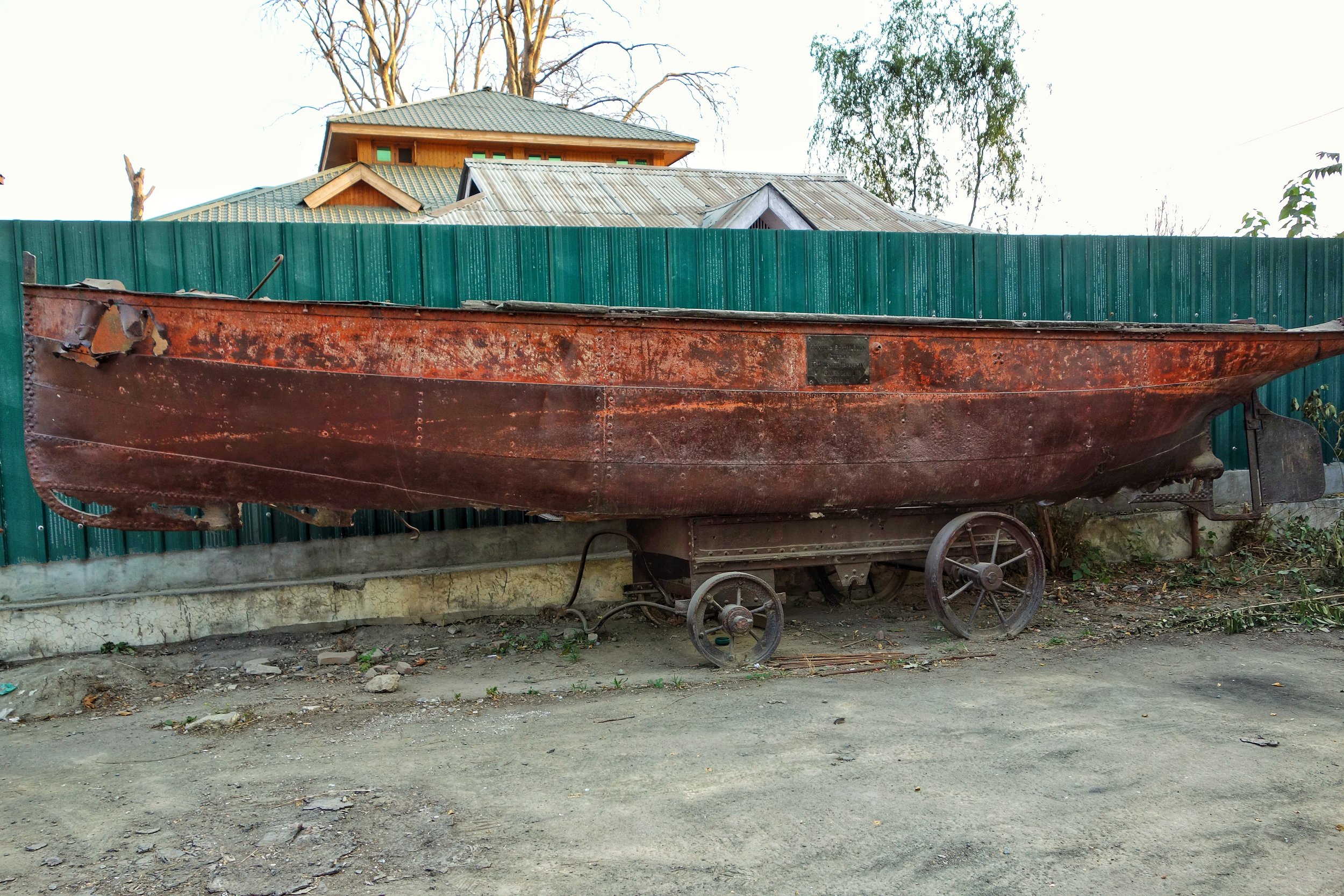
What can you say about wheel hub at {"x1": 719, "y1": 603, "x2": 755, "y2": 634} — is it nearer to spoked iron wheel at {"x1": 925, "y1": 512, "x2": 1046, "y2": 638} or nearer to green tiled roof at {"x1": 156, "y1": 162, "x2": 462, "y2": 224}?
spoked iron wheel at {"x1": 925, "y1": 512, "x2": 1046, "y2": 638}

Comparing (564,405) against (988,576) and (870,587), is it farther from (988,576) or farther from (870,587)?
(870,587)

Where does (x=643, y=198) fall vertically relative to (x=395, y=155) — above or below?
below

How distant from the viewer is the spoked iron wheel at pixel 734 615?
5277mm

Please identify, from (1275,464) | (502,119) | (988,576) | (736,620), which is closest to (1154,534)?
(1275,464)

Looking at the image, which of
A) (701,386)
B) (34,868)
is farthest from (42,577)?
(701,386)

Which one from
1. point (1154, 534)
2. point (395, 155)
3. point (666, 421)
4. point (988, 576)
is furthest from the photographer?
point (395, 155)

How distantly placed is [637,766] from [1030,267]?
5752 mm

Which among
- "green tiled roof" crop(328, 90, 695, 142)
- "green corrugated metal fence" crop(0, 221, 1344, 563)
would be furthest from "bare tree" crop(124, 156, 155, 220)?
"green tiled roof" crop(328, 90, 695, 142)

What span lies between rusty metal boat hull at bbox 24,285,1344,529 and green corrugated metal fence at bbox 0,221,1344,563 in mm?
955

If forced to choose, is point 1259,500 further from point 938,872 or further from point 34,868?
point 34,868

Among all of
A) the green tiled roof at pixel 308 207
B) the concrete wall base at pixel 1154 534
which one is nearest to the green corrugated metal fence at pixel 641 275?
the concrete wall base at pixel 1154 534

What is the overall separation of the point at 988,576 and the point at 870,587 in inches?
55.5

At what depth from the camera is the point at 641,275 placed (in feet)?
22.9

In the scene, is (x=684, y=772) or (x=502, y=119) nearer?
(x=684, y=772)
